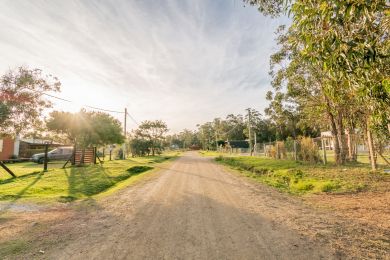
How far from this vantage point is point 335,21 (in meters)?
4.14

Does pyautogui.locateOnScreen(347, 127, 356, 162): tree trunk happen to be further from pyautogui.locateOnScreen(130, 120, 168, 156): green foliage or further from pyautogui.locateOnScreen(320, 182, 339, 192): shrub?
pyautogui.locateOnScreen(130, 120, 168, 156): green foliage

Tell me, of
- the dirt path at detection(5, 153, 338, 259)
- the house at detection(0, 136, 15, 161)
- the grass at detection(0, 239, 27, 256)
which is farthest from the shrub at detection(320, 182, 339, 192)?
the house at detection(0, 136, 15, 161)

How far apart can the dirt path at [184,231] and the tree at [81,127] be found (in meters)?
17.4

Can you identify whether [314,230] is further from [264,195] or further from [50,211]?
[50,211]

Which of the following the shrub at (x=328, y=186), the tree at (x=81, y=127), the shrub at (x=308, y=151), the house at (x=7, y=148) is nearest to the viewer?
the shrub at (x=328, y=186)

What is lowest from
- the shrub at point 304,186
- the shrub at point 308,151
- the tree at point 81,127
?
the shrub at point 304,186

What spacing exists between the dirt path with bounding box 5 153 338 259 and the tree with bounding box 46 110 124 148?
17.4 m

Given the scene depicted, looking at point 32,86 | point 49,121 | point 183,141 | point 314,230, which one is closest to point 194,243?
point 314,230

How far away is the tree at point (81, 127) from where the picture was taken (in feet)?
74.5

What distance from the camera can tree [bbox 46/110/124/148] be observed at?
22.7 meters

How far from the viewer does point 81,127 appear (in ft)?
74.9

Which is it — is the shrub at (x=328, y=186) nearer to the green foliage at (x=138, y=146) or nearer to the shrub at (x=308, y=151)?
the shrub at (x=308, y=151)

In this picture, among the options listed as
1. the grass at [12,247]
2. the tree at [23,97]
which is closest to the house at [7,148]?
the tree at [23,97]

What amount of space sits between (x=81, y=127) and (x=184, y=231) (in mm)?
21442
